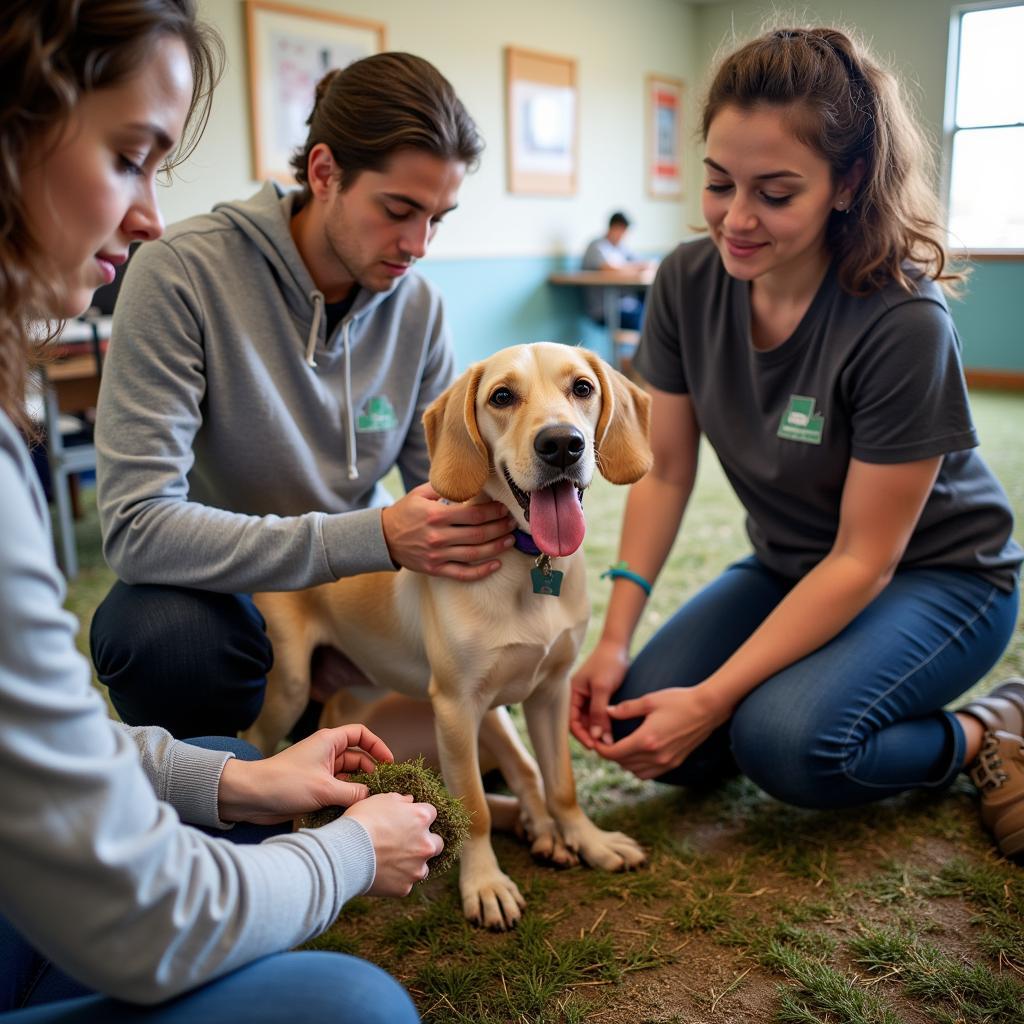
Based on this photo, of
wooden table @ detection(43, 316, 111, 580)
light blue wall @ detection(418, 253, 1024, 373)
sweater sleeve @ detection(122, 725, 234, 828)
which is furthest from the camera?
light blue wall @ detection(418, 253, 1024, 373)

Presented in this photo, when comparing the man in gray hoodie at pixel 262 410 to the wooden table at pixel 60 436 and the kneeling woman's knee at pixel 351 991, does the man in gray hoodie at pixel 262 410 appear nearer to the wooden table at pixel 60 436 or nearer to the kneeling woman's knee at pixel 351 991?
the kneeling woman's knee at pixel 351 991

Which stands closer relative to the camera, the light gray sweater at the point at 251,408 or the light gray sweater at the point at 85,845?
the light gray sweater at the point at 85,845

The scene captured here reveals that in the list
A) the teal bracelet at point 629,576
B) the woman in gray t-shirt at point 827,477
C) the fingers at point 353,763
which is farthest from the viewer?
the teal bracelet at point 629,576

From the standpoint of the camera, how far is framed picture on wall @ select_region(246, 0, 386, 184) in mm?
5746

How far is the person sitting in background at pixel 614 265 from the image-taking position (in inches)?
316

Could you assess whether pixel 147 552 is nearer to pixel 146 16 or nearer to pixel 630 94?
pixel 146 16

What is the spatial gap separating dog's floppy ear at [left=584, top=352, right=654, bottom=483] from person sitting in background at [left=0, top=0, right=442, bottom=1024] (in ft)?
2.64

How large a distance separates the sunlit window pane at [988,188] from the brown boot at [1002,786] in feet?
22.4

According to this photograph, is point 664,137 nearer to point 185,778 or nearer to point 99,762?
point 185,778

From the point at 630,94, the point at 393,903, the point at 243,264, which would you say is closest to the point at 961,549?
the point at 393,903

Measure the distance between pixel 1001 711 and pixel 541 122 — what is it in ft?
22.7

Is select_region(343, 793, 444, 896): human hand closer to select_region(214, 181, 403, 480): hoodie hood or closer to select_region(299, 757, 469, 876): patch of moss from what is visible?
select_region(299, 757, 469, 876): patch of moss

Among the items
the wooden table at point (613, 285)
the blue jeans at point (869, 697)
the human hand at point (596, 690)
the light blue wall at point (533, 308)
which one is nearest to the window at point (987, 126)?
the light blue wall at point (533, 308)

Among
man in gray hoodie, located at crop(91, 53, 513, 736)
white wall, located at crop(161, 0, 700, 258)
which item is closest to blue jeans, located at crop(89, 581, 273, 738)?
man in gray hoodie, located at crop(91, 53, 513, 736)
